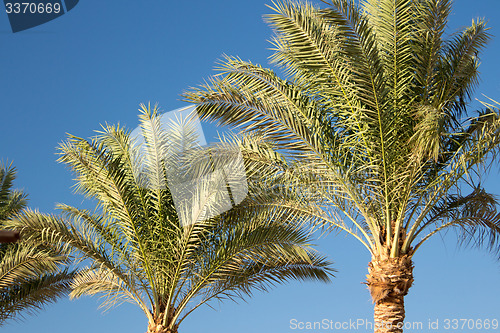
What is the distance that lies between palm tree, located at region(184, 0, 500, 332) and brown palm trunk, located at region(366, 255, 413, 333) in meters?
0.02

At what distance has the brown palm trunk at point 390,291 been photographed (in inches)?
381

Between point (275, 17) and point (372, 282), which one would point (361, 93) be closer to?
point (275, 17)

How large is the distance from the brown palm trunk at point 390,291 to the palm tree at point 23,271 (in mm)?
6643

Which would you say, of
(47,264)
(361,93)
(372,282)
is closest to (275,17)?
(361,93)

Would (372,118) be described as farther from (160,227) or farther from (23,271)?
(23,271)

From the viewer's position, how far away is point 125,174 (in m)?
11.7

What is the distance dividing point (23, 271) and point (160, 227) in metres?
4.50

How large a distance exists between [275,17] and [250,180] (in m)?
2.92

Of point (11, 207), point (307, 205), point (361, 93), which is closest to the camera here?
point (361, 93)

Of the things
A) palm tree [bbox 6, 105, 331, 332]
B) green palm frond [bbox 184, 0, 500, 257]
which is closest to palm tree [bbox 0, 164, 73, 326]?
palm tree [bbox 6, 105, 331, 332]

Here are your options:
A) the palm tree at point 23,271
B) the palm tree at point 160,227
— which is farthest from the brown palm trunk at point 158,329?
the palm tree at point 23,271

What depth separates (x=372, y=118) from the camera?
32.0 feet

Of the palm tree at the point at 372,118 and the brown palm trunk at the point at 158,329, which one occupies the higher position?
the palm tree at the point at 372,118

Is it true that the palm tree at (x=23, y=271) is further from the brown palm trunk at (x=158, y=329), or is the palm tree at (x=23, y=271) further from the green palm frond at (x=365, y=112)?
the green palm frond at (x=365, y=112)
